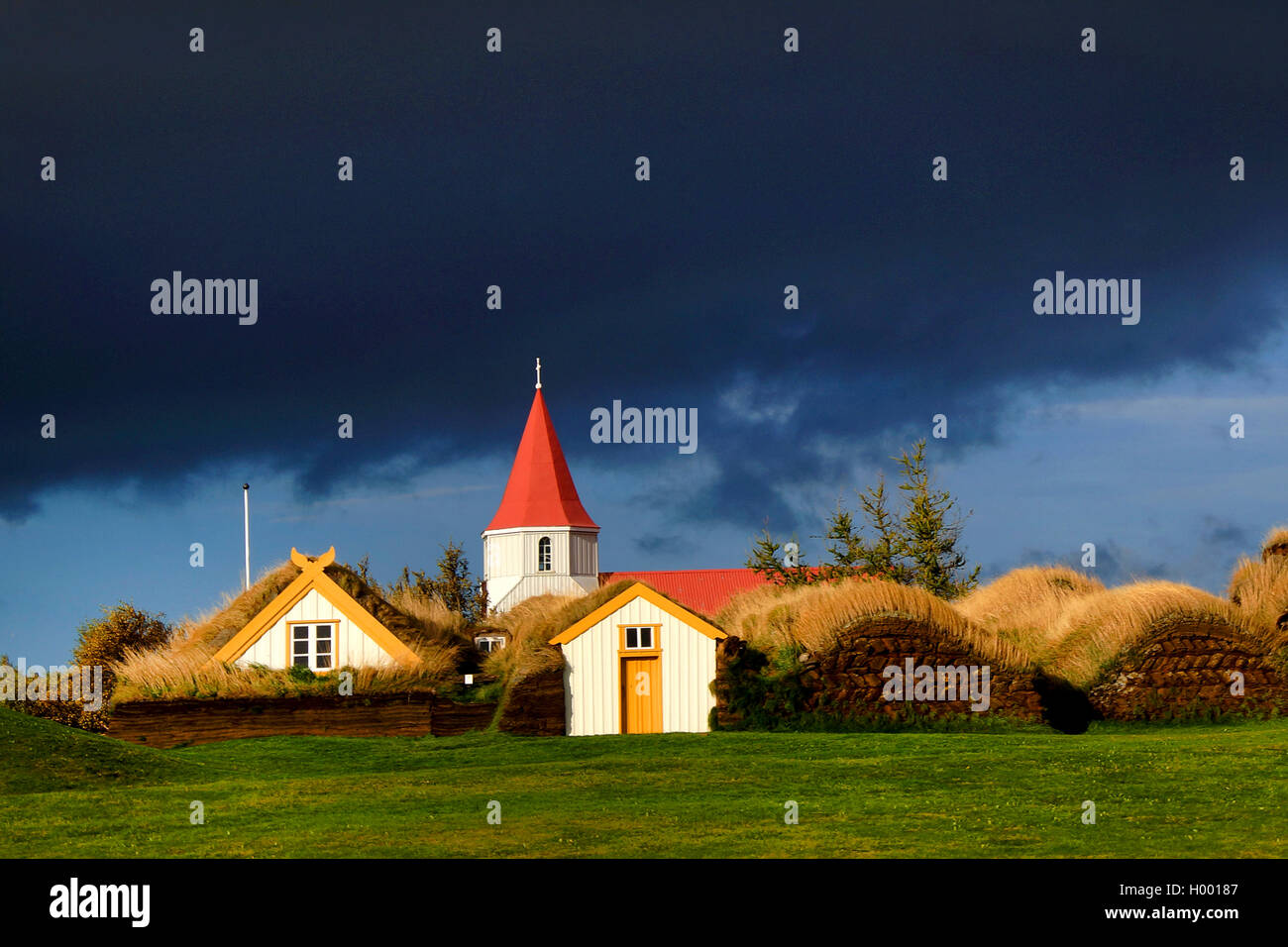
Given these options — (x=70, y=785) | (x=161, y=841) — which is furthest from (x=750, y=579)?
(x=161, y=841)

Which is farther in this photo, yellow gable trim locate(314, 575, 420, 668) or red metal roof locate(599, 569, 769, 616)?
red metal roof locate(599, 569, 769, 616)

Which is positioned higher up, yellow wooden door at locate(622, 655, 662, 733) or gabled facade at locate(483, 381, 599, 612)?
gabled facade at locate(483, 381, 599, 612)

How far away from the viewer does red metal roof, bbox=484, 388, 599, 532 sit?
77188 mm

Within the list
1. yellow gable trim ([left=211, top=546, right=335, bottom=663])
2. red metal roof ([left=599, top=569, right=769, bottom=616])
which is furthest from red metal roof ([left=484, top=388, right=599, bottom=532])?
yellow gable trim ([left=211, top=546, right=335, bottom=663])

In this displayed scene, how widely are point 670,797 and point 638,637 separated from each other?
46.7 ft

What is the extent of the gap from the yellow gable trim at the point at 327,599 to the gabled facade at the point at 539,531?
136ft

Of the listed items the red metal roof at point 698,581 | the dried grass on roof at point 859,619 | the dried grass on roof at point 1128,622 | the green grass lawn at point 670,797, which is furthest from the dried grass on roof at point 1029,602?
the red metal roof at point 698,581

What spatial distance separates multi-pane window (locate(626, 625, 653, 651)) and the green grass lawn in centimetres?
522

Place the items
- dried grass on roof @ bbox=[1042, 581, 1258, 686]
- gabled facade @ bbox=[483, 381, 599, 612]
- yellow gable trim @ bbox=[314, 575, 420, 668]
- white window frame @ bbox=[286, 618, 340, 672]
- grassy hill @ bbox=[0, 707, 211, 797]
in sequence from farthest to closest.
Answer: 1. gabled facade @ bbox=[483, 381, 599, 612]
2. yellow gable trim @ bbox=[314, 575, 420, 668]
3. white window frame @ bbox=[286, 618, 340, 672]
4. dried grass on roof @ bbox=[1042, 581, 1258, 686]
5. grassy hill @ bbox=[0, 707, 211, 797]

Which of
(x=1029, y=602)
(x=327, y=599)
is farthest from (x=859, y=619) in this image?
(x=327, y=599)

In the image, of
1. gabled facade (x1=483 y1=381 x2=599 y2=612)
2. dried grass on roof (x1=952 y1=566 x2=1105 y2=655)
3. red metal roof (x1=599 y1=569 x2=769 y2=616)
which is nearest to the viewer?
dried grass on roof (x1=952 y1=566 x2=1105 y2=655)

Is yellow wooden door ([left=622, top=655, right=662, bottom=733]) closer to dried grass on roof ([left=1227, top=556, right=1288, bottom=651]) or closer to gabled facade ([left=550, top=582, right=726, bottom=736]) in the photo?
gabled facade ([left=550, top=582, right=726, bottom=736])

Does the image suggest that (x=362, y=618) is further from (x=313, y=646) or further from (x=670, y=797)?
(x=670, y=797)

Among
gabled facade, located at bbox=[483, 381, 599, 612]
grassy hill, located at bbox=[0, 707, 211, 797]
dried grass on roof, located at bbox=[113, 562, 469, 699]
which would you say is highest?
gabled facade, located at bbox=[483, 381, 599, 612]
